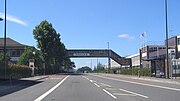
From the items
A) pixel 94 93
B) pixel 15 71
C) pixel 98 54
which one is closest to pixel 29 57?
pixel 15 71

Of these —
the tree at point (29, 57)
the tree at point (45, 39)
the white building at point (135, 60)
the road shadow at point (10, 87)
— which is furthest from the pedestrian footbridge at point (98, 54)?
the road shadow at point (10, 87)

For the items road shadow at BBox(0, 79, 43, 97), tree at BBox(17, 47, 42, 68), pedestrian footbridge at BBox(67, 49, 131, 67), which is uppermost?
pedestrian footbridge at BBox(67, 49, 131, 67)

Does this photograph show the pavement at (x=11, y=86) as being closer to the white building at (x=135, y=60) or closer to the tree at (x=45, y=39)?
the tree at (x=45, y=39)

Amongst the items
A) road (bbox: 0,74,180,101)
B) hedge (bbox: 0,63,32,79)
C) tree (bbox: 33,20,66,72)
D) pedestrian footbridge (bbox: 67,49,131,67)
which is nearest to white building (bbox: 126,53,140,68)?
pedestrian footbridge (bbox: 67,49,131,67)

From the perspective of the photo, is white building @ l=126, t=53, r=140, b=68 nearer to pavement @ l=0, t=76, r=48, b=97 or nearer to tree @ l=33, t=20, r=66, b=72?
tree @ l=33, t=20, r=66, b=72

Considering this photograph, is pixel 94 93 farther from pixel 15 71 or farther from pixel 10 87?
pixel 15 71

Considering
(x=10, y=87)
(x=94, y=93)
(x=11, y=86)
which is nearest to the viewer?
(x=94, y=93)

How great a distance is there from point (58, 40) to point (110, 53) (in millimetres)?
22819

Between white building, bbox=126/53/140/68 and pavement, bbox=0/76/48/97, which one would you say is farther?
white building, bbox=126/53/140/68

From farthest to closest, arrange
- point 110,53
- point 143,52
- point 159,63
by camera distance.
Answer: point 110,53 → point 143,52 → point 159,63

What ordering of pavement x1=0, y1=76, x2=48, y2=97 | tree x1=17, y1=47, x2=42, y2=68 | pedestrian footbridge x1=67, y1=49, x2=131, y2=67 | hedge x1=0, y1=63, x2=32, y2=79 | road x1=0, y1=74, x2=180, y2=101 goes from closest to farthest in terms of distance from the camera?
road x1=0, y1=74, x2=180, y2=101
pavement x1=0, y1=76, x2=48, y2=97
hedge x1=0, y1=63, x2=32, y2=79
tree x1=17, y1=47, x2=42, y2=68
pedestrian footbridge x1=67, y1=49, x2=131, y2=67

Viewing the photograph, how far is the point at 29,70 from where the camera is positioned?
218ft

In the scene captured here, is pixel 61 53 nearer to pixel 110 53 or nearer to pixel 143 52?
pixel 110 53

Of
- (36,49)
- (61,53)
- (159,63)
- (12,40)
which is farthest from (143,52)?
(159,63)
